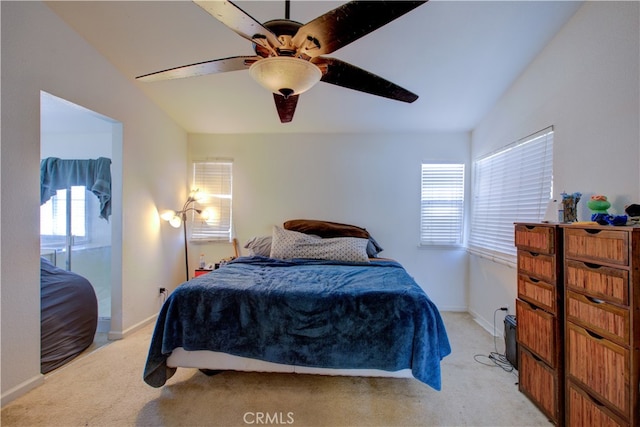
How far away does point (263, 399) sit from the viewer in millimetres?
1824

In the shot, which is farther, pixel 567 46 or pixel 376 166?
pixel 376 166

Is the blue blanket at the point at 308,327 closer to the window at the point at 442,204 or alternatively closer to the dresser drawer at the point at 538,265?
the dresser drawer at the point at 538,265

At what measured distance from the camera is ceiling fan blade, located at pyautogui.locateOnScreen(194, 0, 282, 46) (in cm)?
103

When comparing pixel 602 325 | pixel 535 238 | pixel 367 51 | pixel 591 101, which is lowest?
pixel 602 325

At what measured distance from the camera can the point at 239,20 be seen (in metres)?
1.10

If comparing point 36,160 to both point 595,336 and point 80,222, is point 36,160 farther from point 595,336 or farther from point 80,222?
point 595,336

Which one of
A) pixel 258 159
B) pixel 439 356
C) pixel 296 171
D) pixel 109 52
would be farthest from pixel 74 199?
pixel 439 356

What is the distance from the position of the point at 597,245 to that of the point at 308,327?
5.23ft

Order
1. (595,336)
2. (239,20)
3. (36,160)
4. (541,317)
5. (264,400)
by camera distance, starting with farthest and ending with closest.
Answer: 1. (36,160)
2. (264,400)
3. (541,317)
4. (595,336)
5. (239,20)

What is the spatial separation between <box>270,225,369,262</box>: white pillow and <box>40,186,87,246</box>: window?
230 cm

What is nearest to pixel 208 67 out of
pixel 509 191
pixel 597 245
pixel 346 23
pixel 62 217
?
pixel 346 23

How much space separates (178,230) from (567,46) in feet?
14.1

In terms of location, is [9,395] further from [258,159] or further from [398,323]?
[258,159]

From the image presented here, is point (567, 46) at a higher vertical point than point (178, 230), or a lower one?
higher
